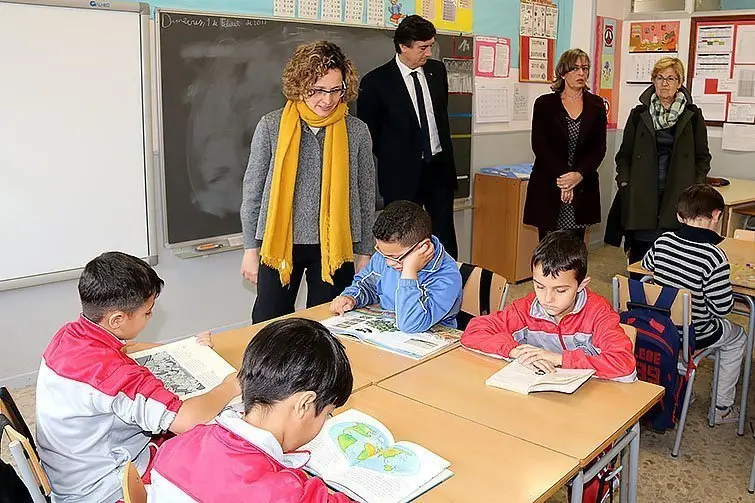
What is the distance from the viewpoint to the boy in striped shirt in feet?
9.48

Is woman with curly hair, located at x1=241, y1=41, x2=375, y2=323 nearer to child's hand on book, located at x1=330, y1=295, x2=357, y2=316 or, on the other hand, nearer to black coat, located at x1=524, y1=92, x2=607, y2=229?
child's hand on book, located at x1=330, y1=295, x2=357, y2=316

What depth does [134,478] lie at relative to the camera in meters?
1.31

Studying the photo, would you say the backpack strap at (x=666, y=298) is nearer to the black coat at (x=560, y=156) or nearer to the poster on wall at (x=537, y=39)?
the black coat at (x=560, y=156)

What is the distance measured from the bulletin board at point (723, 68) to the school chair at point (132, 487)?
5806 mm

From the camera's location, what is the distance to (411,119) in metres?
4.06

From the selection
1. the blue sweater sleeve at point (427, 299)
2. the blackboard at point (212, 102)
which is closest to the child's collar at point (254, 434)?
the blue sweater sleeve at point (427, 299)

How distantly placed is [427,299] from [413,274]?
91 mm

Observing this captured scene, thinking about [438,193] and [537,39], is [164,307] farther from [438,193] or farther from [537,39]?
[537,39]

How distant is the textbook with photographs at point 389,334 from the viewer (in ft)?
7.09

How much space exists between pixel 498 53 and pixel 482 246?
57.0 inches

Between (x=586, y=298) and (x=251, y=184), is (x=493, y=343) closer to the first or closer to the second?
(x=586, y=298)

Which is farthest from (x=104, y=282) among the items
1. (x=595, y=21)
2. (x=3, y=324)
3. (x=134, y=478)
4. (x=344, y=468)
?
(x=595, y=21)

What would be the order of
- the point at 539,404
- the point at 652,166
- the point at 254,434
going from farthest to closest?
the point at 652,166, the point at 539,404, the point at 254,434

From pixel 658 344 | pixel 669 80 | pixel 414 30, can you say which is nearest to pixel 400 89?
pixel 414 30
